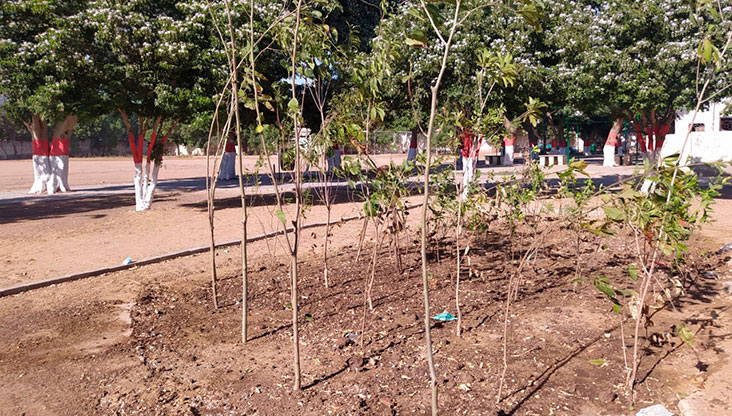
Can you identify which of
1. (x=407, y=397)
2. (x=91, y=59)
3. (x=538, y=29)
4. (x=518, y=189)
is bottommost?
(x=407, y=397)

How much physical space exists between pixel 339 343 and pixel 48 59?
30.5ft

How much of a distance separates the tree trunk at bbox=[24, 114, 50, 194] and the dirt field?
11.1 metres

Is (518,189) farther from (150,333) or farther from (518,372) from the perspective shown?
(150,333)

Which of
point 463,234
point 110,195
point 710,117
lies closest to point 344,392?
point 463,234

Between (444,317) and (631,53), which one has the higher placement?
(631,53)

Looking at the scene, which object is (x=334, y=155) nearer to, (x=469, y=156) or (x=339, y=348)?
(x=469, y=156)

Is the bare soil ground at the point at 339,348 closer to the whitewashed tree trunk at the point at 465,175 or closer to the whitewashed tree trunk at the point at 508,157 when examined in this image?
the whitewashed tree trunk at the point at 465,175

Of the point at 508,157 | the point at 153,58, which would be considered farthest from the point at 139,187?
the point at 508,157

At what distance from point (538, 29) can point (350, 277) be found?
12.3ft

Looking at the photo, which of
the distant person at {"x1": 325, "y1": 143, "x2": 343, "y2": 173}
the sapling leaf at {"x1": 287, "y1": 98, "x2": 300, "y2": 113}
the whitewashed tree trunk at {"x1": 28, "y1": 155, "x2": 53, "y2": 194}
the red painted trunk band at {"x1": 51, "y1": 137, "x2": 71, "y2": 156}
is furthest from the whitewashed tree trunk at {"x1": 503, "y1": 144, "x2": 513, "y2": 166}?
the sapling leaf at {"x1": 287, "y1": 98, "x2": 300, "y2": 113}

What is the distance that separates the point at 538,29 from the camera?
271cm

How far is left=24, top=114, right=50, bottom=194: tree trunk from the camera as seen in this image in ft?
54.3

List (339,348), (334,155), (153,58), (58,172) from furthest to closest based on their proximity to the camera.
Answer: (58,172)
(153,58)
(334,155)
(339,348)

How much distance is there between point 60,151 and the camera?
1703 centimetres
